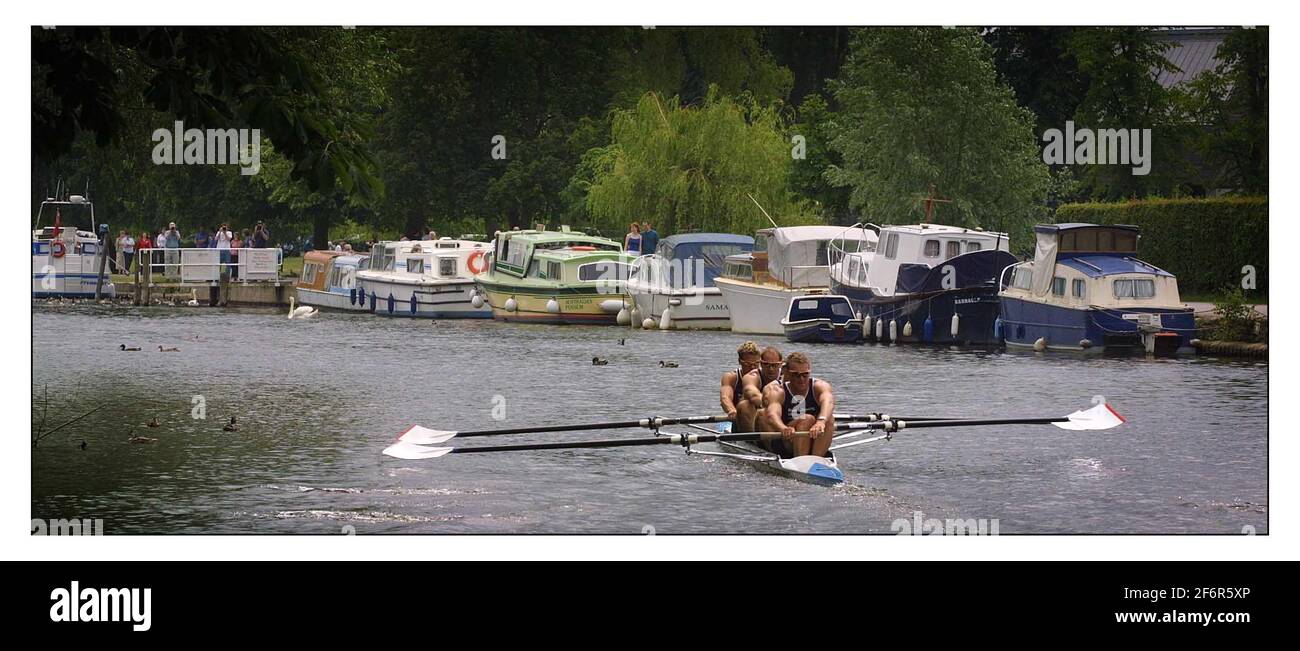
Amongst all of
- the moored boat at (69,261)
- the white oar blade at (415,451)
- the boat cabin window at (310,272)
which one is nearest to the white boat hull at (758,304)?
the boat cabin window at (310,272)

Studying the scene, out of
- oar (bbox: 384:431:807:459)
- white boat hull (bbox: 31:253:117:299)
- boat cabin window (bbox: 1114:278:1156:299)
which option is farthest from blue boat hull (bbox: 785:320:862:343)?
white boat hull (bbox: 31:253:117:299)

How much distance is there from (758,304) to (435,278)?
1216 cm

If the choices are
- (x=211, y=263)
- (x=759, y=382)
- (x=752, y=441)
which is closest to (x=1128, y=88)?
(x=759, y=382)

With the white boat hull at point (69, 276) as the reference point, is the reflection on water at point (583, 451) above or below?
below

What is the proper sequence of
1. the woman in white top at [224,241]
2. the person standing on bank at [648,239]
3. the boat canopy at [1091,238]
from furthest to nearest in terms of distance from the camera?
the woman in white top at [224,241]
the person standing on bank at [648,239]
the boat canopy at [1091,238]

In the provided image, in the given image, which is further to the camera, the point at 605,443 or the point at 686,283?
the point at 686,283

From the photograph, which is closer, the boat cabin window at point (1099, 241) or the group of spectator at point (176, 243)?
the boat cabin window at point (1099, 241)

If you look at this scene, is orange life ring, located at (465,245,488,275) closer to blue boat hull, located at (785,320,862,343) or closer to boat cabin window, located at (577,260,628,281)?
boat cabin window, located at (577,260,628,281)

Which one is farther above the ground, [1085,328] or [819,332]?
[1085,328]

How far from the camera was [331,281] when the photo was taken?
5384 centimetres

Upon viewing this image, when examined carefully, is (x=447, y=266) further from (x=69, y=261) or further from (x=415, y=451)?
(x=415, y=451)

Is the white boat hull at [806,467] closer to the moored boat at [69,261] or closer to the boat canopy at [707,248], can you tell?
the boat canopy at [707,248]

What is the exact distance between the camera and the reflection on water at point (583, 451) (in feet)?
67.1
